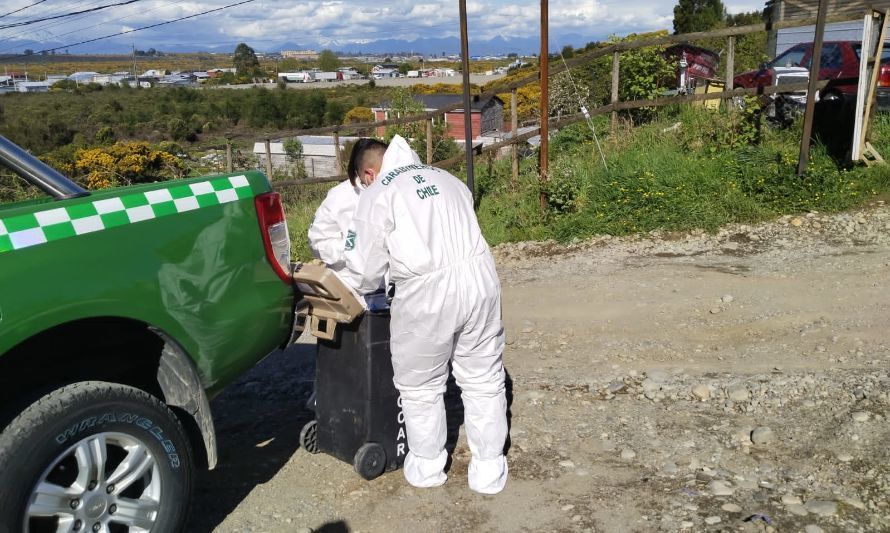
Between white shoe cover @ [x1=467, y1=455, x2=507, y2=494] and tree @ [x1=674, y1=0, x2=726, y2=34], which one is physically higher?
tree @ [x1=674, y1=0, x2=726, y2=34]

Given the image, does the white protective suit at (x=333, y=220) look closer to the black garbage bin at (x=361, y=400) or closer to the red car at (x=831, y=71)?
the black garbage bin at (x=361, y=400)

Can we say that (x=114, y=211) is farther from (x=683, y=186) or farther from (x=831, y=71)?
(x=831, y=71)

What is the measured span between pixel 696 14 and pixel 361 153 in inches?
1578

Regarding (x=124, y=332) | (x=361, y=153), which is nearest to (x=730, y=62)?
(x=361, y=153)

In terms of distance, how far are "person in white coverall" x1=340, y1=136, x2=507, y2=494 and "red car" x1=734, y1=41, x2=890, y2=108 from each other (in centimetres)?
775

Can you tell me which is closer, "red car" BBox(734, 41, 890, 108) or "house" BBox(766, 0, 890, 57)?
"house" BBox(766, 0, 890, 57)

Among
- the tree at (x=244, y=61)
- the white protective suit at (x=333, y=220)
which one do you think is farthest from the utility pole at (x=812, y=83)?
the tree at (x=244, y=61)

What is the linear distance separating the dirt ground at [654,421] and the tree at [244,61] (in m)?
114

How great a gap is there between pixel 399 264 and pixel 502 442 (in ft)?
3.28

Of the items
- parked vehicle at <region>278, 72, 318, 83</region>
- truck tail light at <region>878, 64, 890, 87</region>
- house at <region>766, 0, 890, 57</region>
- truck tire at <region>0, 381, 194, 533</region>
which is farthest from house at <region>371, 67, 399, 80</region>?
truck tire at <region>0, 381, 194, 533</region>

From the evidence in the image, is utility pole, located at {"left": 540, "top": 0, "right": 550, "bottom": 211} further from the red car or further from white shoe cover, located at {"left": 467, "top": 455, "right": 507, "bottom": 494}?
white shoe cover, located at {"left": 467, "top": 455, "right": 507, "bottom": 494}

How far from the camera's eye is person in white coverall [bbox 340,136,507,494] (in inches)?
134

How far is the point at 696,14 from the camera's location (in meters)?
39.7

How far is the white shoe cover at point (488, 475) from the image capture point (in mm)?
3637
